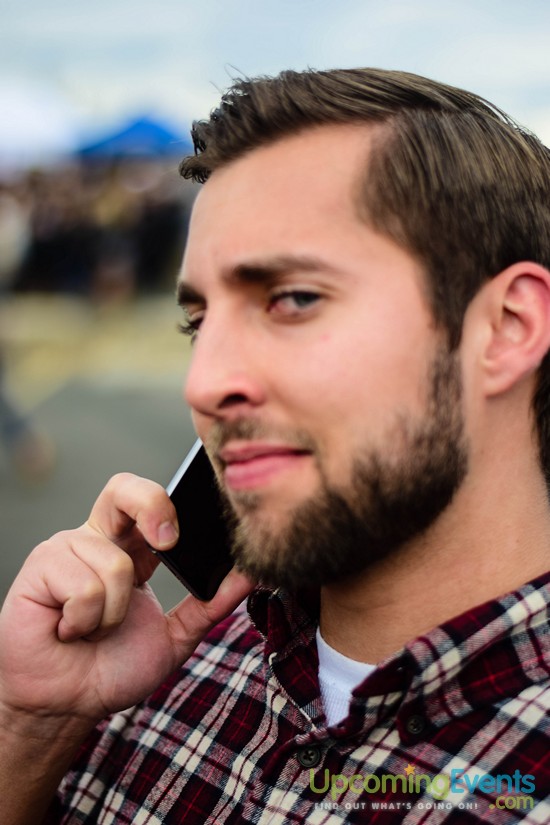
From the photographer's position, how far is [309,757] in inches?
74.0

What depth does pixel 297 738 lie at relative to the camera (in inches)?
74.6

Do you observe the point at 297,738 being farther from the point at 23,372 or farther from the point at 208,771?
the point at 23,372

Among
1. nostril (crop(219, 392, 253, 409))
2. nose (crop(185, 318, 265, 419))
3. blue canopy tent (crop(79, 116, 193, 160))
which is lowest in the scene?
nostril (crop(219, 392, 253, 409))

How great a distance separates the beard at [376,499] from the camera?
72.4 inches

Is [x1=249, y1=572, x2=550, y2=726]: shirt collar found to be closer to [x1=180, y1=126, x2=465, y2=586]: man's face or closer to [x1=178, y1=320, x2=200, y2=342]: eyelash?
[x1=180, y1=126, x2=465, y2=586]: man's face

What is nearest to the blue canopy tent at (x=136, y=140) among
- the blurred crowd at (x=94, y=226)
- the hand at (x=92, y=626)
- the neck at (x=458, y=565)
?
the blurred crowd at (x=94, y=226)

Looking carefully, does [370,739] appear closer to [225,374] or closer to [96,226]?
[225,374]

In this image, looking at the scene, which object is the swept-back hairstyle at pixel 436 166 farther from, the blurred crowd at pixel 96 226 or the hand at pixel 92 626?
the blurred crowd at pixel 96 226

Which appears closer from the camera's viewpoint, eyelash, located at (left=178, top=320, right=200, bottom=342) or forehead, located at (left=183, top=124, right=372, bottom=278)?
forehead, located at (left=183, top=124, right=372, bottom=278)

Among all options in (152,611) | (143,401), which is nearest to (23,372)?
(143,401)

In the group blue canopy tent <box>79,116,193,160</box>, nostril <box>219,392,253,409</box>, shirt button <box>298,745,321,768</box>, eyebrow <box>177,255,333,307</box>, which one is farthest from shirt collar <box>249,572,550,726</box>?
blue canopy tent <box>79,116,193,160</box>

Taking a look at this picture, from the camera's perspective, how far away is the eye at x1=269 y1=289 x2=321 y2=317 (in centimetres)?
Result: 187

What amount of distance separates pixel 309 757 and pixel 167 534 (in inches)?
22.4

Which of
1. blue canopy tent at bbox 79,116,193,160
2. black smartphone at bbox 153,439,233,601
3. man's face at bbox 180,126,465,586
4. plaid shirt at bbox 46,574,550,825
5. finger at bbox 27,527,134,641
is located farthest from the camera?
blue canopy tent at bbox 79,116,193,160
